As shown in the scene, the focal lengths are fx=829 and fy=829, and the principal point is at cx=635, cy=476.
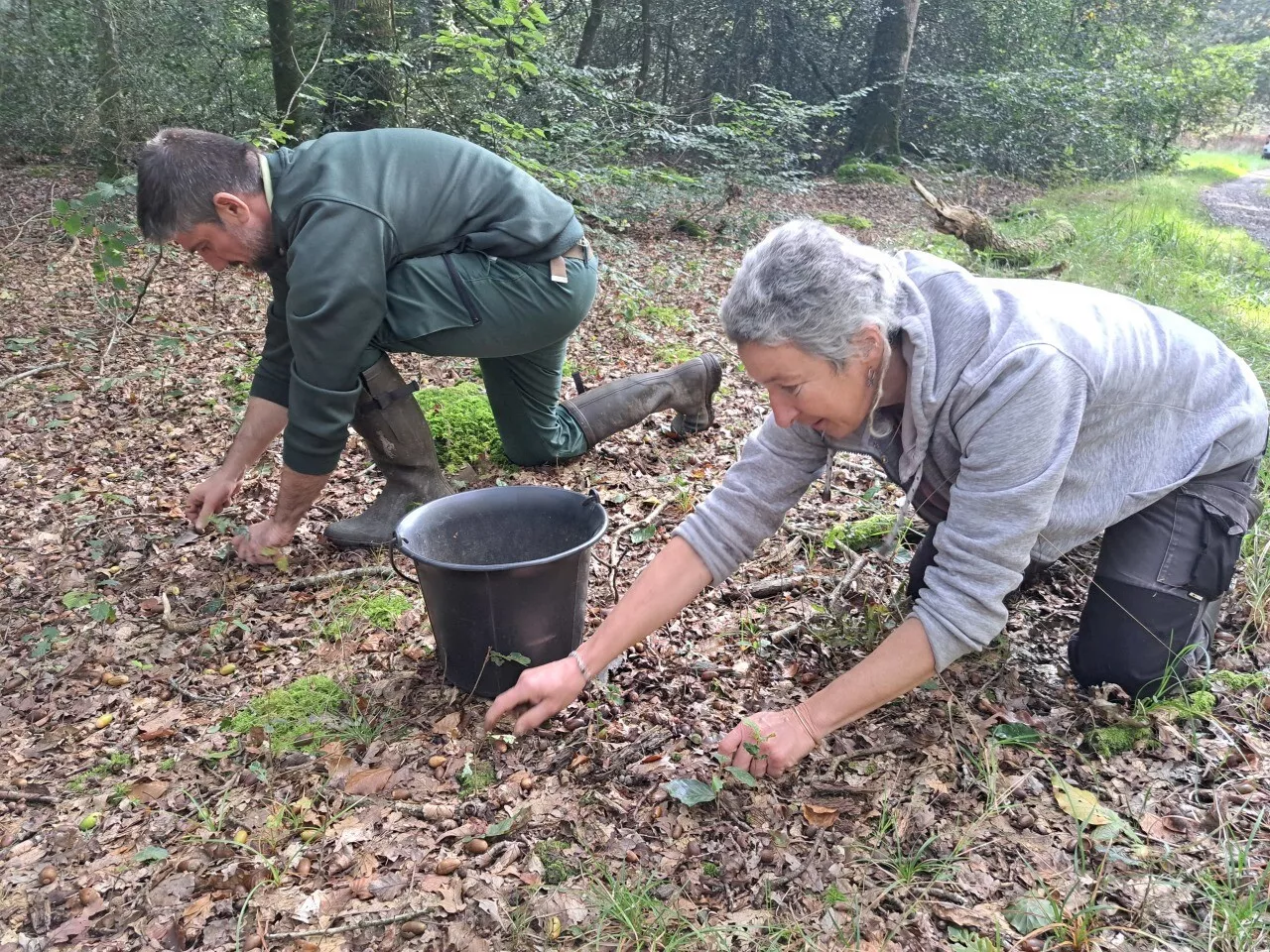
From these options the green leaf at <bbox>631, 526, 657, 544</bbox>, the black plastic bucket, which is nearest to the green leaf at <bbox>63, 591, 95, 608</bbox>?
the black plastic bucket

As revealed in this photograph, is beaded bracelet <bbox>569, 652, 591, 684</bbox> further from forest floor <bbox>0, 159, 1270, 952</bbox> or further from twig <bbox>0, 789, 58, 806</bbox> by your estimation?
twig <bbox>0, 789, 58, 806</bbox>

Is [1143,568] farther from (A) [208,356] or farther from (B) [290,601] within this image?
(A) [208,356]

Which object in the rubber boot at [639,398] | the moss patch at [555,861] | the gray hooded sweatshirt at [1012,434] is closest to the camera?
the gray hooded sweatshirt at [1012,434]

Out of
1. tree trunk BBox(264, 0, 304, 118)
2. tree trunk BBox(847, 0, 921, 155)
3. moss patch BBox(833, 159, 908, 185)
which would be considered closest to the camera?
tree trunk BBox(264, 0, 304, 118)

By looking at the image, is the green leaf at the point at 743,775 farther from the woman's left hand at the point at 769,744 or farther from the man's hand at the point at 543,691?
the man's hand at the point at 543,691

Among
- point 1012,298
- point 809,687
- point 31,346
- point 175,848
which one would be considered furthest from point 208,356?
point 1012,298

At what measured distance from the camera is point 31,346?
517 cm

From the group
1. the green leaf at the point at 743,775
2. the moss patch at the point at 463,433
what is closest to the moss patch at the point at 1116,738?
the green leaf at the point at 743,775

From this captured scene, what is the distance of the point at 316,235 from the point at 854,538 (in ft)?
7.05

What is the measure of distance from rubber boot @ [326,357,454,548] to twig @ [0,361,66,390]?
2685 mm

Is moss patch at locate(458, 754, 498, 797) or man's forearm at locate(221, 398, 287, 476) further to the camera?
man's forearm at locate(221, 398, 287, 476)

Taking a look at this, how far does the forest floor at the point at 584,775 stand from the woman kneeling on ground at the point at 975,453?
23 centimetres

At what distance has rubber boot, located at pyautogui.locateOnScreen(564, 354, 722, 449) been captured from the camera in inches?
154

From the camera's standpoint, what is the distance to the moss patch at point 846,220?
10.0 metres
